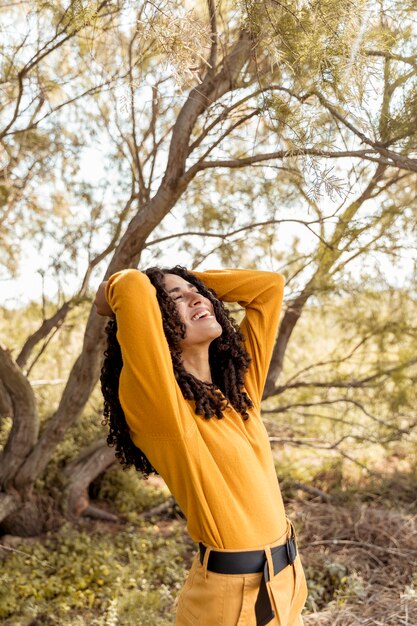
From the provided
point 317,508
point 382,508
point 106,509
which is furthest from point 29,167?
point 382,508

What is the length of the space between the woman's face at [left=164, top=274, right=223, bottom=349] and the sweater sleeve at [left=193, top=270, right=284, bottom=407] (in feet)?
0.57

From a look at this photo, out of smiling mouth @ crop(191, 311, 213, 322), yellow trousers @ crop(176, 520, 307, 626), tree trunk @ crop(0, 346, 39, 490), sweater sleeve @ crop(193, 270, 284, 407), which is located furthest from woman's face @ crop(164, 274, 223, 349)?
tree trunk @ crop(0, 346, 39, 490)

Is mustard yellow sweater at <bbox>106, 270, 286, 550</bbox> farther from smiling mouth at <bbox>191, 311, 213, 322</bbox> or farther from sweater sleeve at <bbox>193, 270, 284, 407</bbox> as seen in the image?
sweater sleeve at <bbox>193, 270, 284, 407</bbox>

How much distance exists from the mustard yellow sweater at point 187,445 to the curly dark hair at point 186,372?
65 mm

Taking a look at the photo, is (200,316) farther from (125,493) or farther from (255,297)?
(125,493)

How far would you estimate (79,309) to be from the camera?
14.4 feet

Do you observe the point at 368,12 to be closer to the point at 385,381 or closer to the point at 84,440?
the point at 385,381

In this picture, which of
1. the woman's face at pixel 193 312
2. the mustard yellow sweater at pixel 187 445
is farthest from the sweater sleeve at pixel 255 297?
the mustard yellow sweater at pixel 187 445

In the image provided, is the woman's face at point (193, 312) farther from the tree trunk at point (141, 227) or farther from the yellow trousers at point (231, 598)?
the tree trunk at point (141, 227)

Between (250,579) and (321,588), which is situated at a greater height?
(250,579)

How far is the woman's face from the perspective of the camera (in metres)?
1.79

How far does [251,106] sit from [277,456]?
3643 mm

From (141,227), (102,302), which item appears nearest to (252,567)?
(102,302)

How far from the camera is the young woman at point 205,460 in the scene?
159 cm
